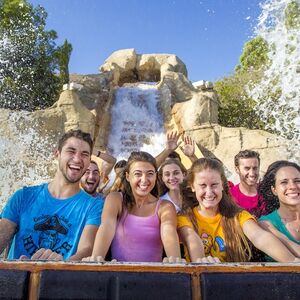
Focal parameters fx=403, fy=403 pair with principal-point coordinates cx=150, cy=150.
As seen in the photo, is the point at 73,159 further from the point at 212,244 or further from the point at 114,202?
the point at 212,244

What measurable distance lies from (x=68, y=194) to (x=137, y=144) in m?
11.5

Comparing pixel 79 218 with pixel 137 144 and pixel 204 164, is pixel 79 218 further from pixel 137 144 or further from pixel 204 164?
pixel 137 144

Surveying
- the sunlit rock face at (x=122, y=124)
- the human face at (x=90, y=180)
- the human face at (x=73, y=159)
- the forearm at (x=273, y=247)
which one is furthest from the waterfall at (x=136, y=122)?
the forearm at (x=273, y=247)

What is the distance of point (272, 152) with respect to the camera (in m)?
11.4

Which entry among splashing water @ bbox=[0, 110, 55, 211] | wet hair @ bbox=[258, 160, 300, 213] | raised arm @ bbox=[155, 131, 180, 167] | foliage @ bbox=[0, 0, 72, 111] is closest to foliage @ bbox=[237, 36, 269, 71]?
foliage @ bbox=[0, 0, 72, 111]

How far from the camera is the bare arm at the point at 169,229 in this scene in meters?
1.96

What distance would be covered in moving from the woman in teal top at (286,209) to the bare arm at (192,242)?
0.41 meters

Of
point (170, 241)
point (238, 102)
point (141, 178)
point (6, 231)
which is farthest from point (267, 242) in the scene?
point (238, 102)

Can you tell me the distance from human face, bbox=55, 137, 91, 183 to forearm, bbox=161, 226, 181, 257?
0.61 meters

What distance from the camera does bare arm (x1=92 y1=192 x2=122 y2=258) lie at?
1975 millimetres

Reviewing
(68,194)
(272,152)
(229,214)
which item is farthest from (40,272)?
(272,152)

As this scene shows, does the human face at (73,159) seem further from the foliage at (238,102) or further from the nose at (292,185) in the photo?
the foliage at (238,102)

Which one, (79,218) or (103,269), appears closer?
(103,269)

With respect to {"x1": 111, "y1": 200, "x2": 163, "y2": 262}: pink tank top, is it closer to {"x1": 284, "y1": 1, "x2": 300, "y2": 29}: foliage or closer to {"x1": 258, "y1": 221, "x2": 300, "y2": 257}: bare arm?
{"x1": 258, "y1": 221, "x2": 300, "y2": 257}: bare arm
